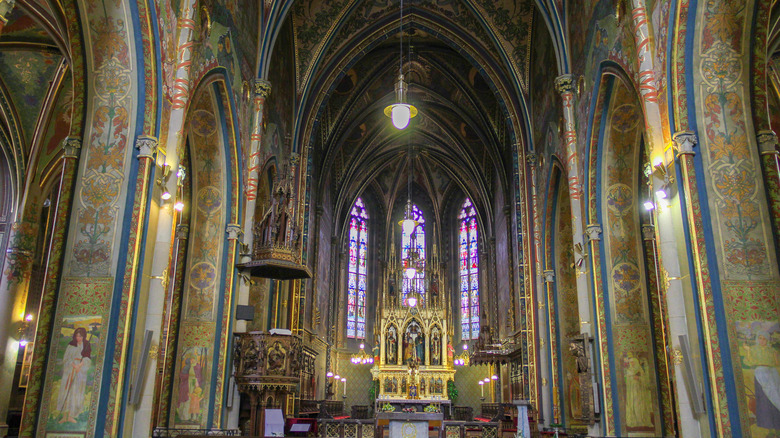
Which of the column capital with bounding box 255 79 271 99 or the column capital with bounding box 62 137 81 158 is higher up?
the column capital with bounding box 255 79 271 99

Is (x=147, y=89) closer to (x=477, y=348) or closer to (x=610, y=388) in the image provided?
(x=610, y=388)

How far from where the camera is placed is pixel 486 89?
2406cm

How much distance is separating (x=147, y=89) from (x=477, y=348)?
18.2 metres

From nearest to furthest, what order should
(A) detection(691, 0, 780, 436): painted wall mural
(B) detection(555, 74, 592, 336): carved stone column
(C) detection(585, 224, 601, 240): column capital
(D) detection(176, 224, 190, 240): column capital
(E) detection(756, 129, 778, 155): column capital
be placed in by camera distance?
(A) detection(691, 0, 780, 436): painted wall mural < (E) detection(756, 129, 778, 155): column capital < (C) detection(585, 224, 601, 240): column capital < (B) detection(555, 74, 592, 336): carved stone column < (D) detection(176, 224, 190, 240): column capital

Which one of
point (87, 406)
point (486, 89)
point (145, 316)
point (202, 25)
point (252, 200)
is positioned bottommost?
point (87, 406)

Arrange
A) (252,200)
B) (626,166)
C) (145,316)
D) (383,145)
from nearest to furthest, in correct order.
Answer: (145,316)
(626,166)
(252,200)
(383,145)

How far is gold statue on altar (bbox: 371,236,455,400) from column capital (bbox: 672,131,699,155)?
20.1 m

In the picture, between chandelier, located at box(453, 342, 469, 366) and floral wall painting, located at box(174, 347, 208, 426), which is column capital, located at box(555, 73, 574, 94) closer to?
floral wall painting, located at box(174, 347, 208, 426)

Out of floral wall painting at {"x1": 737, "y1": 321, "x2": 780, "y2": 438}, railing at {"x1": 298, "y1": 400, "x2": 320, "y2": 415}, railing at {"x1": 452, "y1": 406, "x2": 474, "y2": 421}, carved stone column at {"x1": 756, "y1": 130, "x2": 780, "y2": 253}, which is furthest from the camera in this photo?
railing at {"x1": 452, "y1": 406, "x2": 474, "y2": 421}

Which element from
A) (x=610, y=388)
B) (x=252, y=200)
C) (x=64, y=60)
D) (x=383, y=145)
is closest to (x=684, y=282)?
(x=610, y=388)

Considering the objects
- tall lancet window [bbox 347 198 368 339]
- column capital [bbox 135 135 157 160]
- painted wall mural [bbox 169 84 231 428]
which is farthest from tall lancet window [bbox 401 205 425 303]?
column capital [bbox 135 135 157 160]

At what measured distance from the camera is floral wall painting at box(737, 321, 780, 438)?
23.2 feet

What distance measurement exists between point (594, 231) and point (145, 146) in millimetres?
8893

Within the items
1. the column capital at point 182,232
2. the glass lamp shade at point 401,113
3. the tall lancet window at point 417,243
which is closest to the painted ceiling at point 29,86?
the column capital at point 182,232
